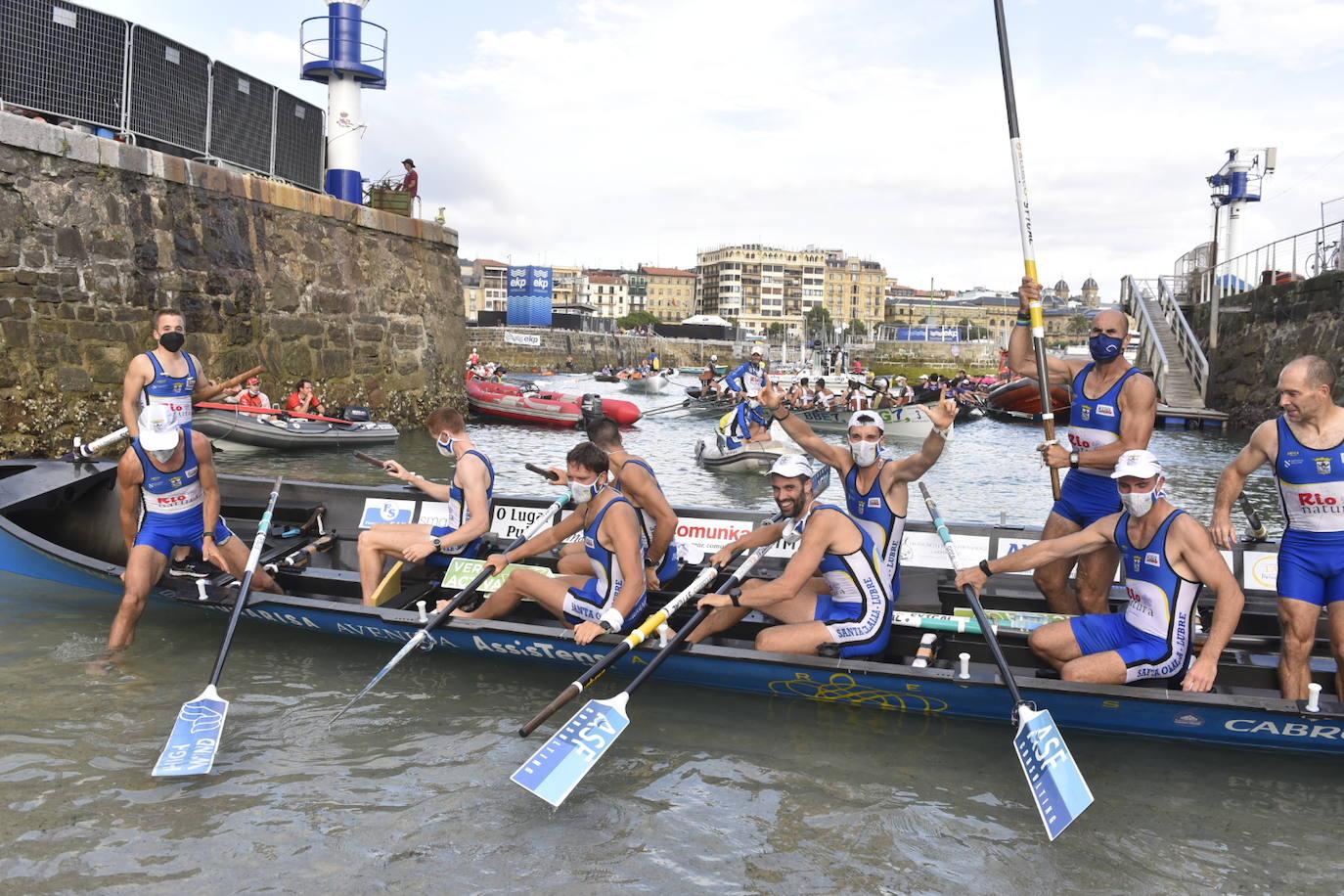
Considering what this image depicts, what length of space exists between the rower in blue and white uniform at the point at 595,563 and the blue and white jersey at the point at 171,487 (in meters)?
2.50

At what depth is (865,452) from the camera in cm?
670

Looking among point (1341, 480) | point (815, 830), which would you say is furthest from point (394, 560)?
point (1341, 480)

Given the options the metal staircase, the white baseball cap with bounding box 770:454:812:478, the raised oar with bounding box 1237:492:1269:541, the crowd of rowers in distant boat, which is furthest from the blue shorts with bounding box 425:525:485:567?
the metal staircase

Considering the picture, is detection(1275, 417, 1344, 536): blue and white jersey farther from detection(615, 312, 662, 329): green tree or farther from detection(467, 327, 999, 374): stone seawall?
detection(615, 312, 662, 329): green tree

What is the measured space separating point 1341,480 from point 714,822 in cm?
404

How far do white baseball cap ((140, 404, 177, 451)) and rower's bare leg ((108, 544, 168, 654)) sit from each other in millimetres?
832

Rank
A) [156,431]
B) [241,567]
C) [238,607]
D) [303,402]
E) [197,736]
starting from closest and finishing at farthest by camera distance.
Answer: [197,736], [238,607], [156,431], [241,567], [303,402]

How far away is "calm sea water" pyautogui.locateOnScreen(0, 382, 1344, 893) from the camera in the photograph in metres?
4.86

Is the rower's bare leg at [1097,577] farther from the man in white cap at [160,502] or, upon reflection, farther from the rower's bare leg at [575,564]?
the man in white cap at [160,502]

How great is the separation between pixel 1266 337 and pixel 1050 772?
26.2m

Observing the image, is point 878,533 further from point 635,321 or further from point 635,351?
point 635,321

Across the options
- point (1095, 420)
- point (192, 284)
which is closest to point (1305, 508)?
point (1095, 420)

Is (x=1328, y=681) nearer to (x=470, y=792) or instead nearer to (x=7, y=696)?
(x=470, y=792)

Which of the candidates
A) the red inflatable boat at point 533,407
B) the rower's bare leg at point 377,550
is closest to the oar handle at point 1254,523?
the rower's bare leg at point 377,550
